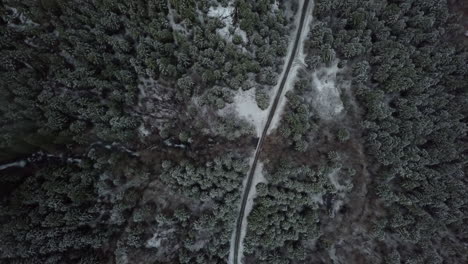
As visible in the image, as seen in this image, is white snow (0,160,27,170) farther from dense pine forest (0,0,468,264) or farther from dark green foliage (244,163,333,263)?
dark green foliage (244,163,333,263)

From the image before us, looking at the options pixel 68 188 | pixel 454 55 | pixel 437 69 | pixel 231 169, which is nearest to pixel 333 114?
pixel 231 169

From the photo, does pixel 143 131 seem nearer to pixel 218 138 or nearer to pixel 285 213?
pixel 218 138

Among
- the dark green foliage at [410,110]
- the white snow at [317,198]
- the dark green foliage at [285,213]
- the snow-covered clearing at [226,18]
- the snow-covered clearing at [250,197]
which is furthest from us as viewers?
the snow-covered clearing at [226,18]

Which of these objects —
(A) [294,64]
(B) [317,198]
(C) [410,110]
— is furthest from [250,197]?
(C) [410,110]

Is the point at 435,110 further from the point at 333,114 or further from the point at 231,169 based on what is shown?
the point at 231,169

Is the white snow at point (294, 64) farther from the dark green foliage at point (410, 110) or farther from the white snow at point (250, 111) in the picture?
the dark green foliage at point (410, 110)

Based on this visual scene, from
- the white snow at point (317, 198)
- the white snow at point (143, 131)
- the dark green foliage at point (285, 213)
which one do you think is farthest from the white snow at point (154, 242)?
the white snow at point (317, 198)
